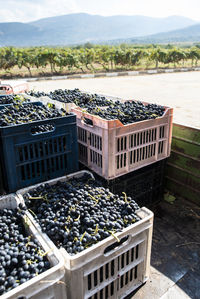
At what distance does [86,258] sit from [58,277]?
0.23m

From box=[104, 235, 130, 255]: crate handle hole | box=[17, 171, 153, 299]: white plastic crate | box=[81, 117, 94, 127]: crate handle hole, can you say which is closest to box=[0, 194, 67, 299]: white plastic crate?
box=[17, 171, 153, 299]: white plastic crate

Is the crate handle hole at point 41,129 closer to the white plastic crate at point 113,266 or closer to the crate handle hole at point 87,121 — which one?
the crate handle hole at point 87,121

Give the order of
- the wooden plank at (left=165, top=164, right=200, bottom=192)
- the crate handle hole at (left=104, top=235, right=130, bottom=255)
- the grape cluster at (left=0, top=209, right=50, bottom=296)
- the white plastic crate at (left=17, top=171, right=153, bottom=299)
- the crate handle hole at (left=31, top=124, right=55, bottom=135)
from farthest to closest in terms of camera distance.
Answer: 1. the wooden plank at (left=165, top=164, right=200, bottom=192)
2. the crate handle hole at (left=31, top=124, right=55, bottom=135)
3. the crate handle hole at (left=104, top=235, right=130, bottom=255)
4. the white plastic crate at (left=17, top=171, right=153, bottom=299)
5. the grape cluster at (left=0, top=209, right=50, bottom=296)

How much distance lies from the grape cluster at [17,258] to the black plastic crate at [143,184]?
133 centimetres

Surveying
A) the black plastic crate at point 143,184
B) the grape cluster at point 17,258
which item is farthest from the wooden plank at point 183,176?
the grape cluster at point 17,258

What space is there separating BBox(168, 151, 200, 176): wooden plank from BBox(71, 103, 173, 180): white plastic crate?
549 millimetres

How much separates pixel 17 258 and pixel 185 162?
298 centimetres

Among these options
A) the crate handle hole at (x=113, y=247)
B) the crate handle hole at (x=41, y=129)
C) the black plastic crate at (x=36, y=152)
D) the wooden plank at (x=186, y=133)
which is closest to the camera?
the crate handle hole at (x=113, y=247)

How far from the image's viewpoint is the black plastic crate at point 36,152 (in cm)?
261

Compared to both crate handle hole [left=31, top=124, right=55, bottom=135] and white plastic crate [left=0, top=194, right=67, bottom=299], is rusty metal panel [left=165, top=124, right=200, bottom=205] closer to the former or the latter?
crate handle hole [left=31, top=124, right=55, bottom=135]

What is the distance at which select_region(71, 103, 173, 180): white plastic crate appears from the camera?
3053 mm

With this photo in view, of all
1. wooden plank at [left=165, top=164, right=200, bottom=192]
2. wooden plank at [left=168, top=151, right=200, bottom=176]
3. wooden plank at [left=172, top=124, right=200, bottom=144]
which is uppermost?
wooden plank at [left=172, top=124, right=200, bottom=144]

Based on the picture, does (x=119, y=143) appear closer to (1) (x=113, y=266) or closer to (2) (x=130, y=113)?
(2) (x=130, y=113)

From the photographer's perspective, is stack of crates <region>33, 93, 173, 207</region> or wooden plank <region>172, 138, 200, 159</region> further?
wooden plank <region>172, 138, 200, 159</region>
